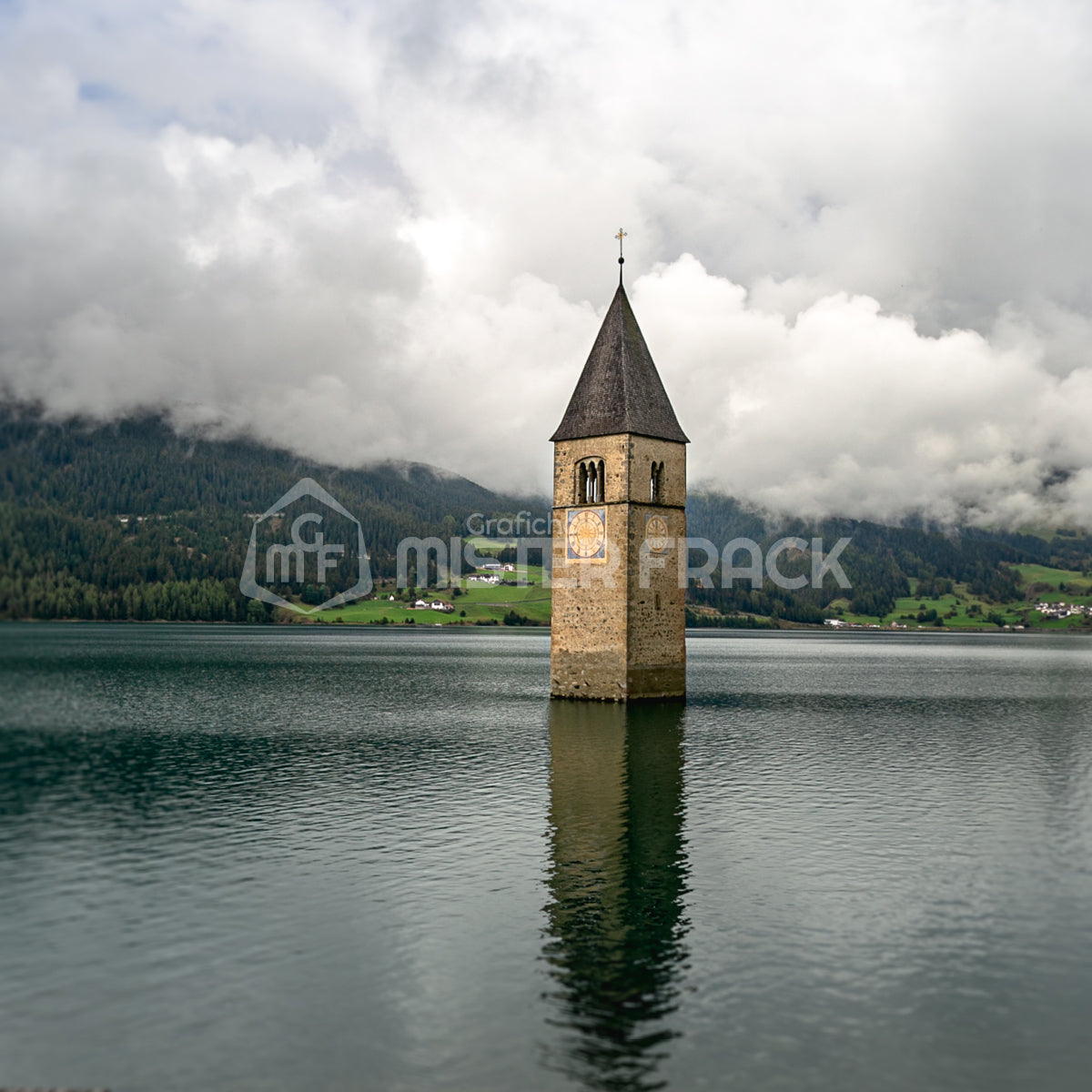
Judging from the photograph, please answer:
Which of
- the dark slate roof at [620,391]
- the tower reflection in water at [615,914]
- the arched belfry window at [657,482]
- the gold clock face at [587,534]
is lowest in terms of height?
the tower reflection in water at [615,914]

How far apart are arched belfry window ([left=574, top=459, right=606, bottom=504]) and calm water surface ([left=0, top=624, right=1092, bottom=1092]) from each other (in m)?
16.1

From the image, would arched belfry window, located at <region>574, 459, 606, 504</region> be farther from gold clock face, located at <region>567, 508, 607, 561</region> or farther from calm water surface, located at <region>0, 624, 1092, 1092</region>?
calm water surface, located at <region>0, 624, 1092, 1092</region>

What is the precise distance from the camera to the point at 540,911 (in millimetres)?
19922

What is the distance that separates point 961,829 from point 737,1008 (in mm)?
15555

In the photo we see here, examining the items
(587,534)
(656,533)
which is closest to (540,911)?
(587,534)

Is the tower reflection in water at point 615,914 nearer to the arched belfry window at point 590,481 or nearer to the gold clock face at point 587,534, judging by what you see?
the gold clock face at point 587,534

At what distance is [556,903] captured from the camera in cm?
2042

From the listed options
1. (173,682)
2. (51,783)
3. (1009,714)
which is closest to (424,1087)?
(51,783)

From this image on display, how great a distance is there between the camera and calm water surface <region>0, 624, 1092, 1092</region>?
13625 millimetres

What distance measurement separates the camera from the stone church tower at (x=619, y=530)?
56000mm

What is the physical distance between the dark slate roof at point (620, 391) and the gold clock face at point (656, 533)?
4767 mm

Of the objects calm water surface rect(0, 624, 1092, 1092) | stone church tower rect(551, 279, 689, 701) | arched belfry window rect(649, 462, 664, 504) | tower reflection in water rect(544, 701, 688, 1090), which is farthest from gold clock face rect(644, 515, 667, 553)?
tower reflection in water rect(544, 701, 688, 1090)

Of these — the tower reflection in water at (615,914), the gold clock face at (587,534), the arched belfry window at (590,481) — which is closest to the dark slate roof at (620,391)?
the arched belfry window at (590,481)

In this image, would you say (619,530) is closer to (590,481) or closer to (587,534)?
(587,534)
